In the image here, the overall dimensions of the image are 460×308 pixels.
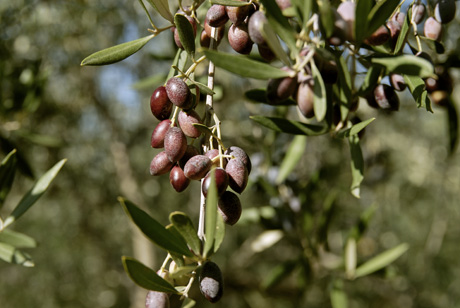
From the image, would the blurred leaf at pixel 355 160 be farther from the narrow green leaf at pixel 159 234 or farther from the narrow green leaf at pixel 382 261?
the narrow green leaf at pixel 382 261

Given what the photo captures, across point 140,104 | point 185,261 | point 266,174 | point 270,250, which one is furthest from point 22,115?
point 270,250

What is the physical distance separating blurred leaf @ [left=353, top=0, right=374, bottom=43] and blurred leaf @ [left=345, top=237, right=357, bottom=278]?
1478mm

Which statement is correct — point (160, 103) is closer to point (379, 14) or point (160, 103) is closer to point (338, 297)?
point (379, 14)

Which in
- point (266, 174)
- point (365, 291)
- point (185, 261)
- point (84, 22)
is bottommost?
point (365, 291)

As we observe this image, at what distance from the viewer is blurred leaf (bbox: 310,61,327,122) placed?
26.7 inches

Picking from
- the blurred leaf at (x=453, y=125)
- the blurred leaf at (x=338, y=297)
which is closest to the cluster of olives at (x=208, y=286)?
the blurred leaf at (x=453, y=125)

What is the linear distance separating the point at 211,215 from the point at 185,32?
0.36 meters

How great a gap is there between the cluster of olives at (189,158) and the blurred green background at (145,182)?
0.94 metres

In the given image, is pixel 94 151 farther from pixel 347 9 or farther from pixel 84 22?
pixel 347 9

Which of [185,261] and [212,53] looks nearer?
[212,53]

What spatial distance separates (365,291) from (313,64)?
15.5ft

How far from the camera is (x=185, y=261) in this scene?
2.72ft

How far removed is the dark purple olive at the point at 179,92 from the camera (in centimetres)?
76

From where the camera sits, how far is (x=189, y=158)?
0.83m
